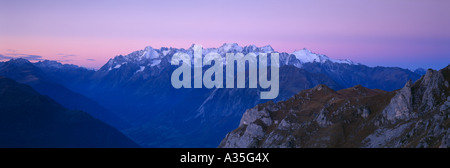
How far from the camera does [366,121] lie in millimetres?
130000

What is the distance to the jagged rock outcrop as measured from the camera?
103 m

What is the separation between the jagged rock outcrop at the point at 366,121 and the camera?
338 ft

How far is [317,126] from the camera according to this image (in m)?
142

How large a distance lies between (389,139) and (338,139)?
20390 millimetres
